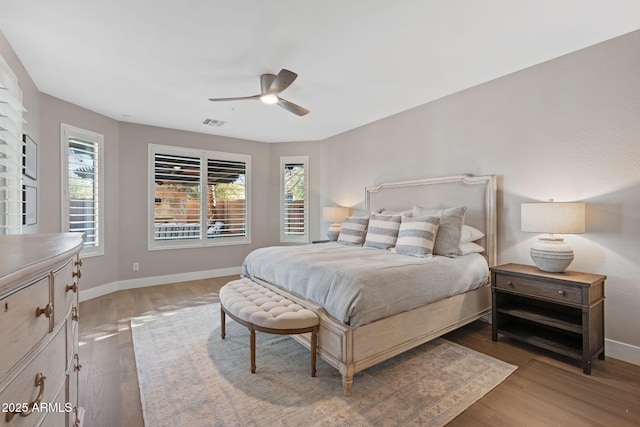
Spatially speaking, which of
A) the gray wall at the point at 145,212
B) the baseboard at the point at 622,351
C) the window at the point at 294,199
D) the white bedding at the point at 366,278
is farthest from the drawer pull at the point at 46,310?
the window at the point at 294,199

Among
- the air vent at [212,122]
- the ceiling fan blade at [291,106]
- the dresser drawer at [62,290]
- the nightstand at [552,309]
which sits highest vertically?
the air vent at [212,122]

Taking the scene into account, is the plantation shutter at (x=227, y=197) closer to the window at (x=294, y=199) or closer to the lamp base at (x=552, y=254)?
the window at (x=294, y=199)

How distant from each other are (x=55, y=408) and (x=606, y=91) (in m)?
4.12

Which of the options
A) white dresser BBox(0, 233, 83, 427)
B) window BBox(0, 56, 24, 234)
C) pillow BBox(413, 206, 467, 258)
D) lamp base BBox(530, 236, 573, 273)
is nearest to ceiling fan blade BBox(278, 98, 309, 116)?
pillow BBox(413, 206, 467, 258)

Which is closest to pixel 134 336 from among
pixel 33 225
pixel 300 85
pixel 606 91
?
pixel 33 225

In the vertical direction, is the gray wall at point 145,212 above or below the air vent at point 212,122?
below

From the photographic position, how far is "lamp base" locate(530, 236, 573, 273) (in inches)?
99.4

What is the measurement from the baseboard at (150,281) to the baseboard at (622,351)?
5.21 m

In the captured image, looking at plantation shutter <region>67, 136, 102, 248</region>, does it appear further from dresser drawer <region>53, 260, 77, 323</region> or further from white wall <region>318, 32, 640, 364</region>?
white wall <region>318, 32, 640, 364</region>

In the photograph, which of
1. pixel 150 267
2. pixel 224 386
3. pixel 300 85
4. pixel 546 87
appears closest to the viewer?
pixel 224 386

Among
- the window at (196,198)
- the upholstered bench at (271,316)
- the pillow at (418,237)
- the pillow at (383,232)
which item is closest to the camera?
the upholstered bench at (271,316)

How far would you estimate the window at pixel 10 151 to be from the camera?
224 centimetres

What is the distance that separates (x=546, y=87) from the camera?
2.90 metres

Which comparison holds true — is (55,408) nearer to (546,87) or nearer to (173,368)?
(173,368)
